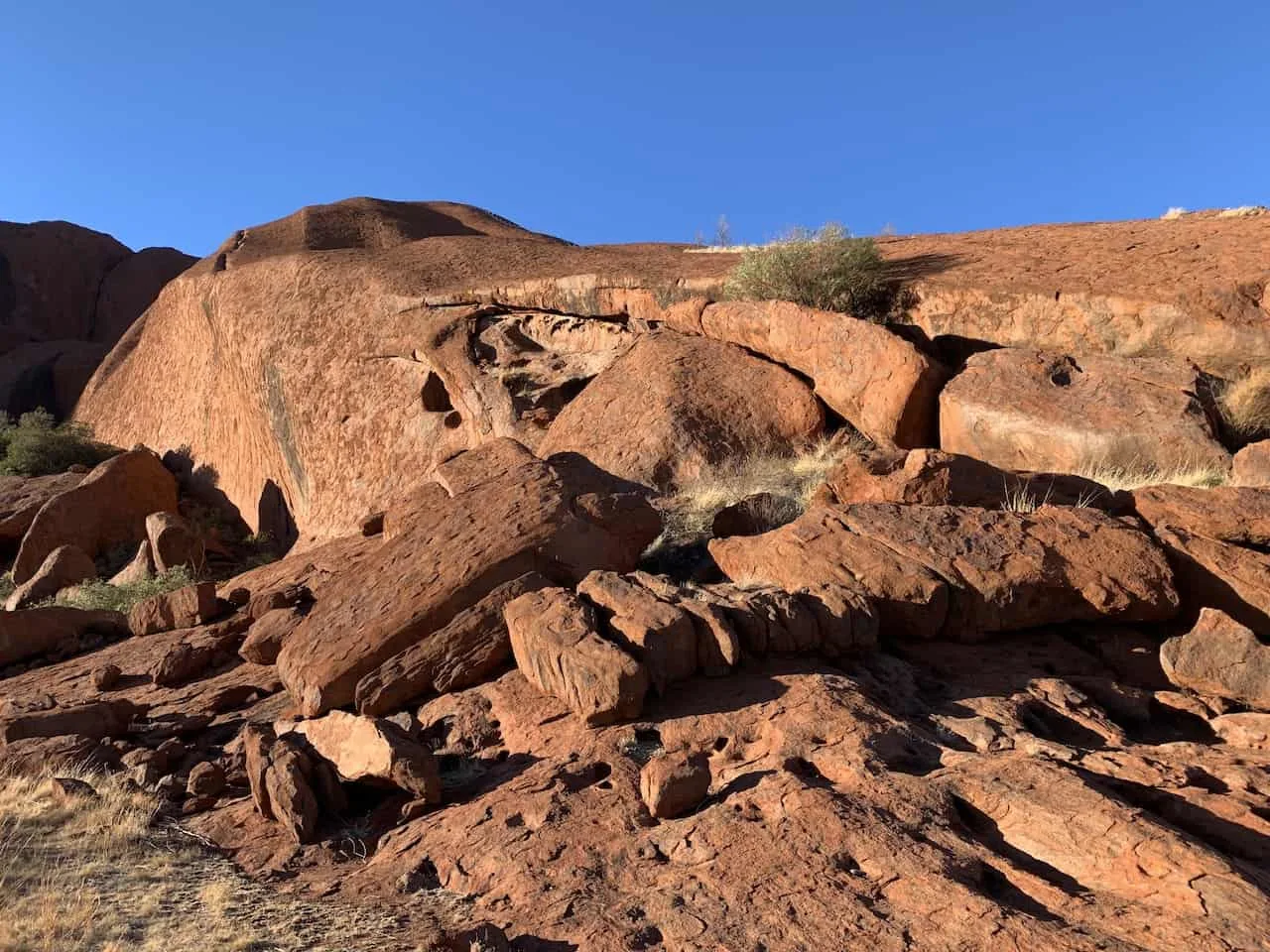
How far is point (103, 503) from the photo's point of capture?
17.0m

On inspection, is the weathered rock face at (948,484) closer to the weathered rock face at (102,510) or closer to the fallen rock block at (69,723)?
the fallen rock block at (69,723)

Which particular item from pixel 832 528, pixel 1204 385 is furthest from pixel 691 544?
pixel 1204 385

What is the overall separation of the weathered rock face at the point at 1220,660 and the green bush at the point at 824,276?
697 centimetres

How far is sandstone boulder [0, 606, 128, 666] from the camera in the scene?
10.4 meters

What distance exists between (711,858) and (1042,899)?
136 cm

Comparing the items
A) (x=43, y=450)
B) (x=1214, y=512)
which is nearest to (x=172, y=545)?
(x=43, y=450)

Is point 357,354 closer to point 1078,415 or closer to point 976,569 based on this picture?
point 1078,415

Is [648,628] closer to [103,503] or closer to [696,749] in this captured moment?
[696,749]

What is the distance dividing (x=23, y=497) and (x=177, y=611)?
33.1ft

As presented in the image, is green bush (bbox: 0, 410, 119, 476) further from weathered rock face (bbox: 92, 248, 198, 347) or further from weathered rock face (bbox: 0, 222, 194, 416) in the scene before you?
weathered rock face (bbox: 92, 248, 198, 347)

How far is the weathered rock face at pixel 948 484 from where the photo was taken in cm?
798

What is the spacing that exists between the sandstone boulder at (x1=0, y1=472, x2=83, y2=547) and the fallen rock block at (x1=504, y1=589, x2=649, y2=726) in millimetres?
14556

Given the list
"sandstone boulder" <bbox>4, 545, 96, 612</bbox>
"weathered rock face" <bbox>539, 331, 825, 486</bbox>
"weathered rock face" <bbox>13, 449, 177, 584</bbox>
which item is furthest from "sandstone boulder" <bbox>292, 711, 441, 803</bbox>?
"weathered rock face" <bbox>13, 449, 177, 584</bbox>

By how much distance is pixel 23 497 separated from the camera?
1781cm
